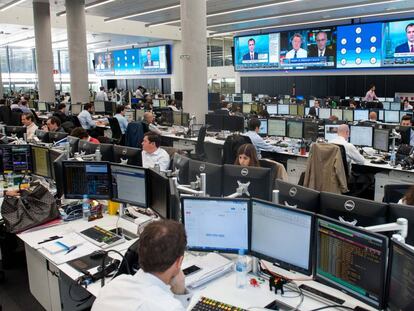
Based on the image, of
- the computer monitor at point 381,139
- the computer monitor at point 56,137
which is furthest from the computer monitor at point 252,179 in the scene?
the computer monitor at point 381,139

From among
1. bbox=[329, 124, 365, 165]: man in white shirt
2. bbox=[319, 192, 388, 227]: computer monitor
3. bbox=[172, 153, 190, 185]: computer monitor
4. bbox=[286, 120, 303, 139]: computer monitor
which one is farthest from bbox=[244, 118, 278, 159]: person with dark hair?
bbox=[319, 192, 388, 227]: computer monitor

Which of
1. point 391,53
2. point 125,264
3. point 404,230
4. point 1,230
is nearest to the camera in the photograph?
point 404,230

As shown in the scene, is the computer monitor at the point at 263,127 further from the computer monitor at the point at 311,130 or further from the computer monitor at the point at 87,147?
the computer monitor at the point at 87,147

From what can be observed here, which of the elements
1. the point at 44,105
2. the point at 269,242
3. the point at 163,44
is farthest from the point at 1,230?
the point at 163,44

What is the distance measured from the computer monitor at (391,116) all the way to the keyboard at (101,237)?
26.3ft

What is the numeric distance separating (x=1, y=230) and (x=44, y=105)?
10122mm

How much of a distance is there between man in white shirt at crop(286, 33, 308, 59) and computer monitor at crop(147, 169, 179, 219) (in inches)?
492

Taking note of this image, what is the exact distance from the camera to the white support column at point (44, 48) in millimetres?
13188

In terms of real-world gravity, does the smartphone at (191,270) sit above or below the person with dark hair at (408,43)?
below

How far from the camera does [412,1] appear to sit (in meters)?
11.5

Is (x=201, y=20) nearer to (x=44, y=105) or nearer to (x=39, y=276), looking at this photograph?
(x=39, y=276)

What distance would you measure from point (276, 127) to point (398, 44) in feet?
21.7

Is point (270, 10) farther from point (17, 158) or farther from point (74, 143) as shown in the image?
point (17, 158)

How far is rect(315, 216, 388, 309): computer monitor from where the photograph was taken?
1.97m
